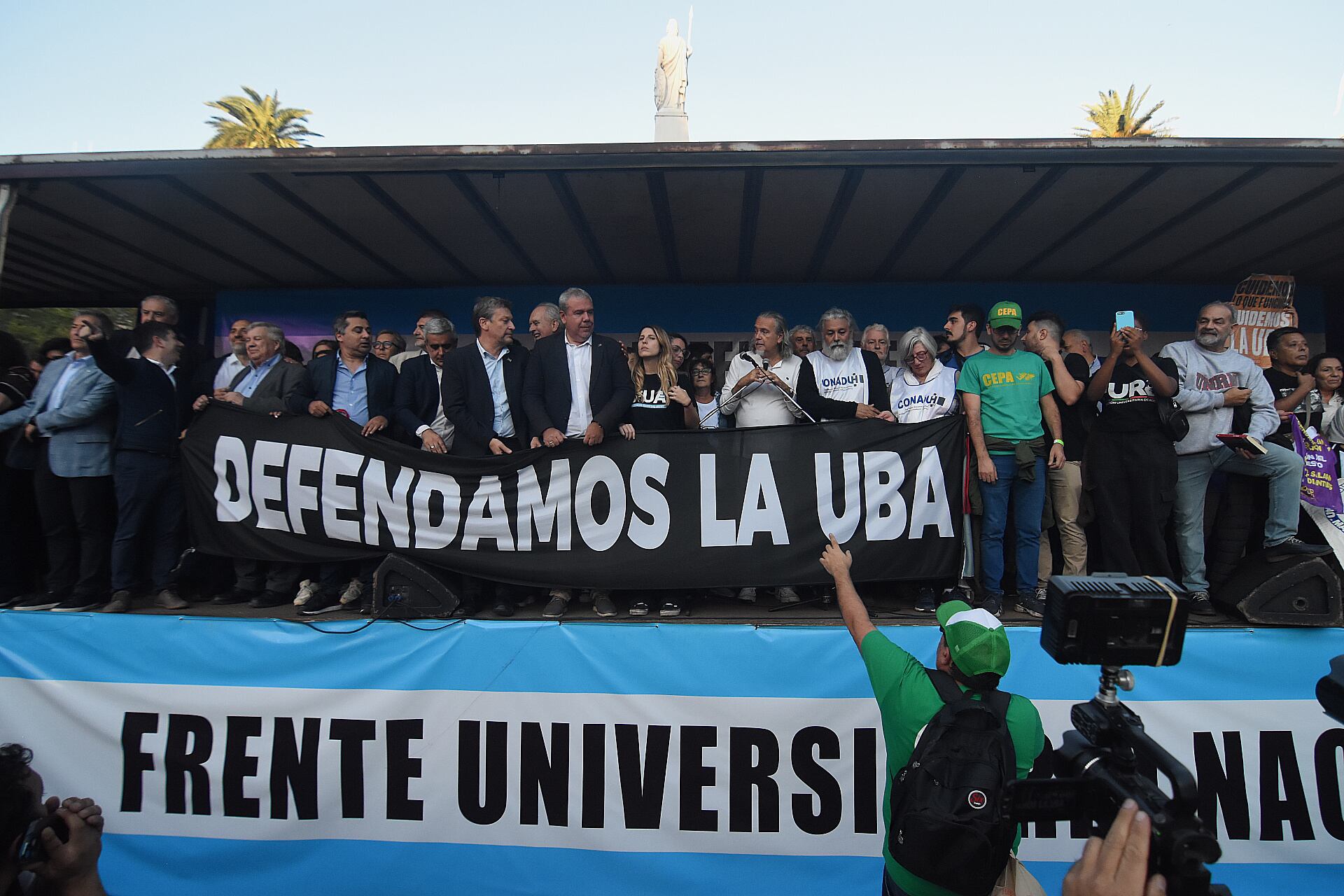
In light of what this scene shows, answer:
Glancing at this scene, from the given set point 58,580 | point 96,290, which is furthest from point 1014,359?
point 96,290

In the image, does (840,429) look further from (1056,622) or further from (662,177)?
(1056,622)

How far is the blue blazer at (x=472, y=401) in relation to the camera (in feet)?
14.7

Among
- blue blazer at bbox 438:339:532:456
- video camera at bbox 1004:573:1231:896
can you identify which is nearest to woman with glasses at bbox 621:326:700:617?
blue blazer at bbox 438:339:532:456

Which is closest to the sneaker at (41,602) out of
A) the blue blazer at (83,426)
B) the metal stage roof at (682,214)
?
the blue blazer at (83,426)

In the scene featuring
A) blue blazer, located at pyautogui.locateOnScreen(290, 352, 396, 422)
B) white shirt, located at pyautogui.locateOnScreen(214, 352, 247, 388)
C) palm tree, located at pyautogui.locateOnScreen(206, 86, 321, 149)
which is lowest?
blue blazer, located at pyautogui.locateOnScreen(290, 352, 396, 422)

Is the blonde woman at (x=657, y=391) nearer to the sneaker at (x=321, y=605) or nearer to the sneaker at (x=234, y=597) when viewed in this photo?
the sneaker at (x=321, y=605)

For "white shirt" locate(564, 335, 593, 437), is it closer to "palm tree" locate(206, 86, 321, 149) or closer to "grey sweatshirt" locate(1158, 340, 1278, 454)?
"grey sweatshirt" locate(1158, 340, 1278, 454)

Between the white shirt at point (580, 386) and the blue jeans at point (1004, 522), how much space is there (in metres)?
2.57

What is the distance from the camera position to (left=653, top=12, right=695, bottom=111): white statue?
592 inches

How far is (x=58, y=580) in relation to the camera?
15.2 feet

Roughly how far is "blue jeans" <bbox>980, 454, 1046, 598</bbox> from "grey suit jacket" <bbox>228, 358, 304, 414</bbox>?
4831 mm

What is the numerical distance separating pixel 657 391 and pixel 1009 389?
7.45 ft

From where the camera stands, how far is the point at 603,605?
416 centimetres

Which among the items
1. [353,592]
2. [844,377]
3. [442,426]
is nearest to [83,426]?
[353,592]
